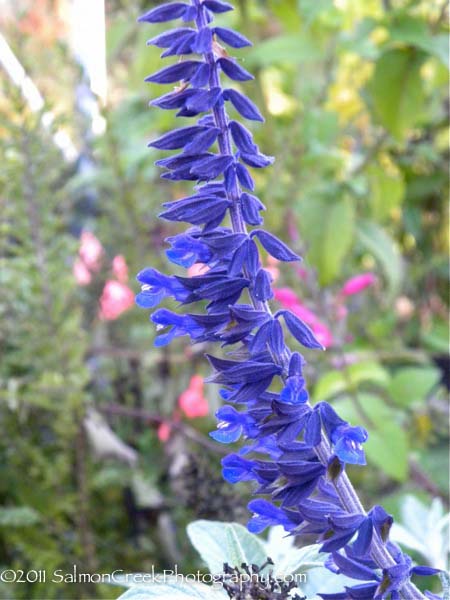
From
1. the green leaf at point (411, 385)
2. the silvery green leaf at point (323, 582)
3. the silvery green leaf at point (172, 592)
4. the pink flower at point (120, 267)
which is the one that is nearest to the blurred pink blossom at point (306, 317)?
the green leaf at point (411, 385)

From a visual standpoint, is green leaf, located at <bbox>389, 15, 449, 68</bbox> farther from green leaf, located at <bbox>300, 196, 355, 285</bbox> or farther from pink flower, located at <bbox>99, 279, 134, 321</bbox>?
pink flower, located at <bbox>99, 279, 134, 321</bbox>

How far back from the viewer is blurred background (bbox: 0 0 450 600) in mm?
952

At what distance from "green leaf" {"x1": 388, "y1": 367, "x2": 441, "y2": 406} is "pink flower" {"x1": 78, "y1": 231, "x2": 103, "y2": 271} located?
514 millimetres

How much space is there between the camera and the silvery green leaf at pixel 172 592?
0.45m

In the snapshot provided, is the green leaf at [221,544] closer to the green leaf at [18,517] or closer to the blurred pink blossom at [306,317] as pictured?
the green leaf at [18,517]

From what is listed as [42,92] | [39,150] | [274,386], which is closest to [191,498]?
[274,386]

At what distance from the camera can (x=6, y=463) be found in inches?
42.1

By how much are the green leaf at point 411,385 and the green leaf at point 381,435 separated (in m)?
0.03

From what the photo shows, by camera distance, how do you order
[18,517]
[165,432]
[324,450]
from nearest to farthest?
[324,450]
[18,517]
[165,432]

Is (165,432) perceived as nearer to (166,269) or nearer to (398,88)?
(166,269)

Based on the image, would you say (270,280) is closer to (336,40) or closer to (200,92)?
(200,92)

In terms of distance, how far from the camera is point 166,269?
4.48 feet

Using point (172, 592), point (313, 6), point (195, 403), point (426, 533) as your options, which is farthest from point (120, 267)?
point (172, 592)

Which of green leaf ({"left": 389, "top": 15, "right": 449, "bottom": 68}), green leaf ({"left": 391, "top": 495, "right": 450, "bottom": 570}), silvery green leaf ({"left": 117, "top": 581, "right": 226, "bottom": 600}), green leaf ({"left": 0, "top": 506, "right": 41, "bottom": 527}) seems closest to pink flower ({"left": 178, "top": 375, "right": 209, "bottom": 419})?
green leaf ({"left": 0, "top": 506, "right": 41, "bottom": 527})
